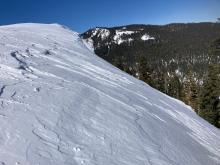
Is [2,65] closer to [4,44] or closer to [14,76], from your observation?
[14,76]

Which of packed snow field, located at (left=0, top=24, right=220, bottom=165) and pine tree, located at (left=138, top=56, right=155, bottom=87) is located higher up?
packed snow field, located at (left=0, top=24, right=220, bottom=165)

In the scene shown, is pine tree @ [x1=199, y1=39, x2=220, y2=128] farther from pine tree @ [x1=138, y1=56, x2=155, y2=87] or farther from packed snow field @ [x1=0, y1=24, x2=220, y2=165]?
packed snow field @ [x1=0, y1=24, x2=220, y2=165]

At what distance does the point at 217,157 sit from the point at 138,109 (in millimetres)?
1928

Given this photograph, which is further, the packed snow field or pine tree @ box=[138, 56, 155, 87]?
pine tree @ box=[138, 56, 155, 87]

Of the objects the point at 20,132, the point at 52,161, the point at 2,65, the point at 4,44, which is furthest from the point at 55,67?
the point at 52,161

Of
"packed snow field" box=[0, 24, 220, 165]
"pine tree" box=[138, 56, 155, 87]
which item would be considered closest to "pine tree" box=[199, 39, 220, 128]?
"pine tree" box=[138, 56, 155, 87]

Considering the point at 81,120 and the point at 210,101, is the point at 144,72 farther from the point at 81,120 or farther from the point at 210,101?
the point at 81,120

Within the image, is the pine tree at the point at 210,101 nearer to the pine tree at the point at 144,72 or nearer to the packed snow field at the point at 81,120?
the pine tree at the point at 144,72

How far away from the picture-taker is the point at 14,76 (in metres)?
6.48

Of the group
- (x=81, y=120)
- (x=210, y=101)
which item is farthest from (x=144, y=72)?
(x=81, y=120)

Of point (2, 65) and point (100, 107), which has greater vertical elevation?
point (2, 65)

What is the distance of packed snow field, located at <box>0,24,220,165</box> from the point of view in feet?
14.2

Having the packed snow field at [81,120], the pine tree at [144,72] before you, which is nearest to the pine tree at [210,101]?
the pine tree at [144,72]

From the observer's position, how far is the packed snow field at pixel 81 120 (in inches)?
170
